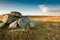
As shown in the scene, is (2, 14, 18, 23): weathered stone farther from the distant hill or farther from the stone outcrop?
the distant hill

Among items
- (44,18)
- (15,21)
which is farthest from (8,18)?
(44,18)

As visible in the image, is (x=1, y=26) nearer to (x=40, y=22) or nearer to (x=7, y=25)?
(x=7, y=25)

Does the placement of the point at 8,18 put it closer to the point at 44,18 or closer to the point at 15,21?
the point at 15,21

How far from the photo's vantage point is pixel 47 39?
5840 millimetres

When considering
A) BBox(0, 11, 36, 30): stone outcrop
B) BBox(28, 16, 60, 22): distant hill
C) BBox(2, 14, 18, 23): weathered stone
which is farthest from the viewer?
BBox(2, 14, 18, 23): weathered stone

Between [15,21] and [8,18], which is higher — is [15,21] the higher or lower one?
the lower one

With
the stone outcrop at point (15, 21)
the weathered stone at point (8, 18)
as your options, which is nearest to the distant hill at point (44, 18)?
the stone outcrop at point (15, 21)

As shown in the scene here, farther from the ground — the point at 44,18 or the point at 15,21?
the point at 44,18

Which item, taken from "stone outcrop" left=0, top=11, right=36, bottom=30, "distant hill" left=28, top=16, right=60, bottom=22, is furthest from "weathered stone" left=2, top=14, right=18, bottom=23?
"distant hill" left=28, top=16, right=60, bottom=22

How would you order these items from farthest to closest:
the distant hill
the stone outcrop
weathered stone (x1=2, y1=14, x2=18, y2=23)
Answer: weathered stone (x1=2, y1=14, x2=18, y2=23) < the distant hill < the stone outcrop

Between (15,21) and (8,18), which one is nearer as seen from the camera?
(15,21)

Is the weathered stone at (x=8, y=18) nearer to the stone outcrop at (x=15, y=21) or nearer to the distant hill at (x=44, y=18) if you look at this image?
the stone outcrop at (x=15, y=21)

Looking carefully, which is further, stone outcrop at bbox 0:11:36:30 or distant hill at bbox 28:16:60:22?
distant hill at bbox 28:16:60:22

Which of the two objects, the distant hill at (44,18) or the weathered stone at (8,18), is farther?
the weathered stone at (8,18)
